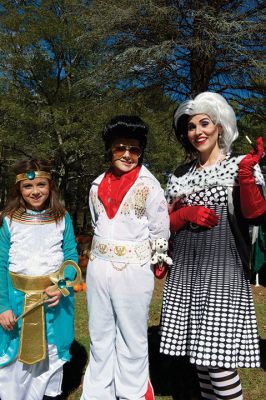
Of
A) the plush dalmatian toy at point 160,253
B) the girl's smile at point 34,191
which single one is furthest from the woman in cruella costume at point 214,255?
the girl's smile at point 34,191

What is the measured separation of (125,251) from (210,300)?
526mm

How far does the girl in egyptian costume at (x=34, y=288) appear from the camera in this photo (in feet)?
7.49

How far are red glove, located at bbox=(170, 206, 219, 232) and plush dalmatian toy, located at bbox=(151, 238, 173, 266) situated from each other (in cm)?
16

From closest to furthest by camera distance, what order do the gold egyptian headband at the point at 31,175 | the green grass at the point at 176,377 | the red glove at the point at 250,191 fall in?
1. the red glove at the point at 250,191
2. the gold egyptian headband at the point at 31,175
3. the green grass at the point at 176,377

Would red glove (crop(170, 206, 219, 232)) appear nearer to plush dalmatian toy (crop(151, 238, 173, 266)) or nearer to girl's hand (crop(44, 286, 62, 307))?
plush dalmatian toy (crop(151, 238, 173, 266))

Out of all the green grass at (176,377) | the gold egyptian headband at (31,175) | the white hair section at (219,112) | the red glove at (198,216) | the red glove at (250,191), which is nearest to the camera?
the red glove at (250,191)

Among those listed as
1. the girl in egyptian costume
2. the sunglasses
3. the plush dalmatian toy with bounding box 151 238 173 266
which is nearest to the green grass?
the girl in egyptian costume

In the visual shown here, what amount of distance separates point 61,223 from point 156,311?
3154mm

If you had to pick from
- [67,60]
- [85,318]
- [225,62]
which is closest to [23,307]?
[85,318]

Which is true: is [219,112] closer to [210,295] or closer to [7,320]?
[210,295]

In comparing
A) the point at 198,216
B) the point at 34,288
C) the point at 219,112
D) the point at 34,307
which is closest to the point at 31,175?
the point at 34,288

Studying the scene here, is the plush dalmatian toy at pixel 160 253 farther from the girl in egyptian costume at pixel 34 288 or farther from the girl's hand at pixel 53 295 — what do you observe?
the girl's hand at pixel 53 295

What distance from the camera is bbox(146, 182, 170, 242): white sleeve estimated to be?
2236 mm

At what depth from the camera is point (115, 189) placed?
231cm
